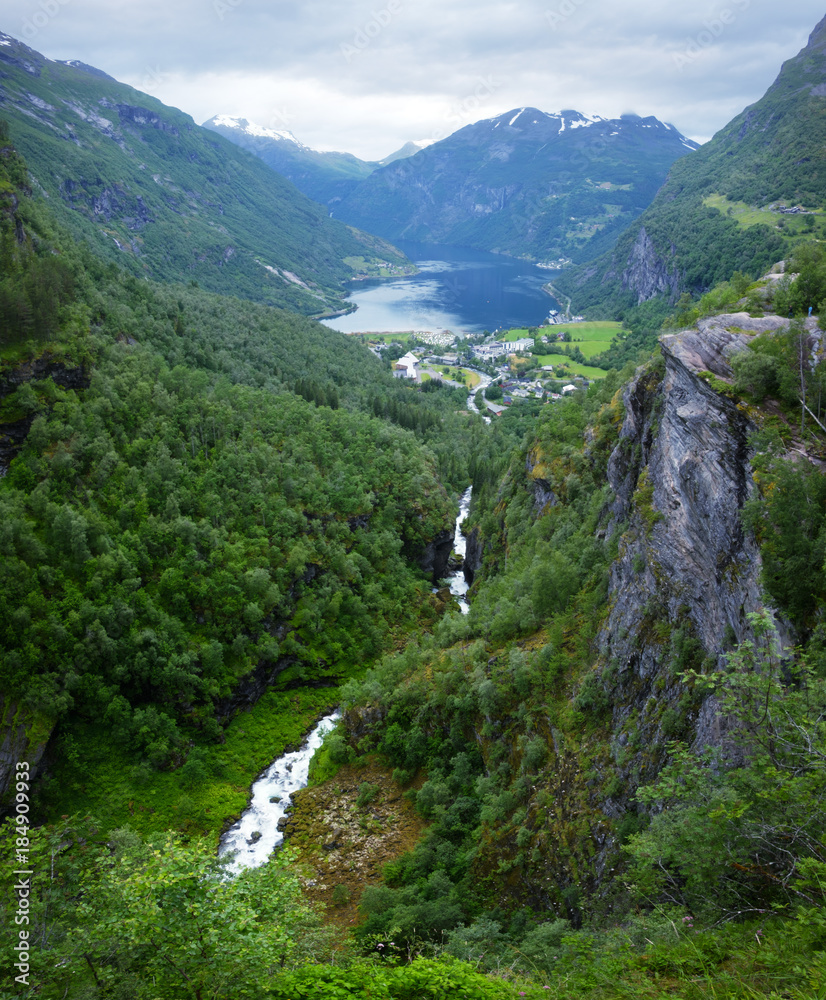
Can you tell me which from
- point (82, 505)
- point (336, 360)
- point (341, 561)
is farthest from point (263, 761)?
point (336, 360)

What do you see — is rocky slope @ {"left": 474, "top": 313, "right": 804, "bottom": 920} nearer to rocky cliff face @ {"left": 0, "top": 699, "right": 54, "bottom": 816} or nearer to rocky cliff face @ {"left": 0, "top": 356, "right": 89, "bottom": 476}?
rocky cliff face @ {"left": 0, "top": 699, "right": 54, "bottom": 816}

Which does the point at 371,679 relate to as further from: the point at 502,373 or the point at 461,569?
the point at 502,373

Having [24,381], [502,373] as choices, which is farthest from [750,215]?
[24,381]

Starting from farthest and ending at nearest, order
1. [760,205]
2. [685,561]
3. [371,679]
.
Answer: [760,205], [371,679], [685,561]

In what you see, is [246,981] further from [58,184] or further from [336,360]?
[58,184]

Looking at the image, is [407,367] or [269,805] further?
[407,367]

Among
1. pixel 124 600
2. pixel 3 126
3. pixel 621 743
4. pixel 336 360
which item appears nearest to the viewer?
pixel 621 743

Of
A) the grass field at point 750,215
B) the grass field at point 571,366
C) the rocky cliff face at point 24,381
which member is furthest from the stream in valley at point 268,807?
the grass field at point 750,215

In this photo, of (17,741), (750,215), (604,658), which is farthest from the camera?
(750,215)

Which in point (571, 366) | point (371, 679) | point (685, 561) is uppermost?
point (571, 366)
